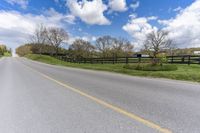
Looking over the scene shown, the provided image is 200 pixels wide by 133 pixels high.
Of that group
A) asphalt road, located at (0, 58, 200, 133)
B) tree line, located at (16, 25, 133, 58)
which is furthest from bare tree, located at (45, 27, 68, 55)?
asphalt road, located at (0, 58, 200, 133)

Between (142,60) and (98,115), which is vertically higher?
(142,60)

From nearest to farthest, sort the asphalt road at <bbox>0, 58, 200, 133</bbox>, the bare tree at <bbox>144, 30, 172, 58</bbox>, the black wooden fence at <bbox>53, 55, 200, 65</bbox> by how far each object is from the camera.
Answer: the asphalt road at <bbox>0, 58, 200, 133</bbox>
the black wooden fence at <bbox>53, 55, 200, 65</bbox>
the bare tree at <bbox>144, 30, 172, 58</bbox>

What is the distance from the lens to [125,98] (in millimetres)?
6383

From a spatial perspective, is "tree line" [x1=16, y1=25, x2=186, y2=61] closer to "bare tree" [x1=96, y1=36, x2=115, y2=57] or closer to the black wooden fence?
"bare tree" [x1=96, y1=36, x2=115, y2=57]

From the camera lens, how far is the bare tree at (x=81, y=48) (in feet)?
255

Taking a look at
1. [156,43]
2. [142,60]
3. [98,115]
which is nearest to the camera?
[98,115]

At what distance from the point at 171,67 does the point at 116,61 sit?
1269 cm

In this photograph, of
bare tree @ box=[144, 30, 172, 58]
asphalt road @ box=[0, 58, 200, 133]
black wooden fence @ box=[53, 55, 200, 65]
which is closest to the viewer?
asphalt road @ box=[0, 58, 200, 133]

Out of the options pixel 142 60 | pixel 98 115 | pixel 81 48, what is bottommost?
pixel 98 115

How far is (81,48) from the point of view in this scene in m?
79.3

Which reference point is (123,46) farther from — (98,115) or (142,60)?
(98,115)

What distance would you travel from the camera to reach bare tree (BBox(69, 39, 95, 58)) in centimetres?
7760

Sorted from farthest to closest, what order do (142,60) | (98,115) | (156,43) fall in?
(156,43)
(142,60)
(98,115)

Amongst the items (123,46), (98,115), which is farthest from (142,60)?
(123,46)
